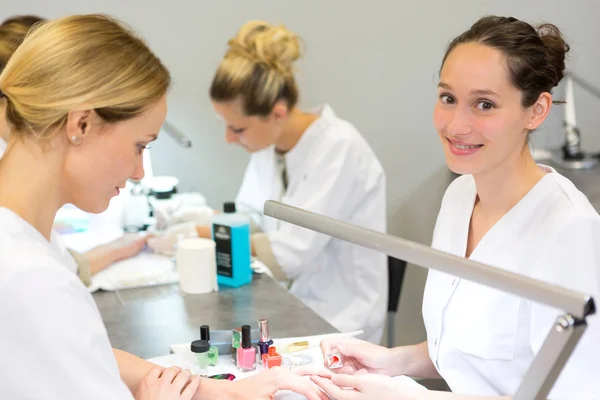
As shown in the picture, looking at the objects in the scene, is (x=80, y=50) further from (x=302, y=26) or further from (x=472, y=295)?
(x=302, y=26)

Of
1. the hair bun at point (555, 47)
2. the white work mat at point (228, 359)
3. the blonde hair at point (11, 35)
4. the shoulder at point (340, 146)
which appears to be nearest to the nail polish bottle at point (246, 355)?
the white work mat at point (228, 359)

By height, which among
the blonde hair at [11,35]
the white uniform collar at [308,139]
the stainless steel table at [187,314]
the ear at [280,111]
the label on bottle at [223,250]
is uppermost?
the blonde hair at [11,35]

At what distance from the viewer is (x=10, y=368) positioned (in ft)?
3.47

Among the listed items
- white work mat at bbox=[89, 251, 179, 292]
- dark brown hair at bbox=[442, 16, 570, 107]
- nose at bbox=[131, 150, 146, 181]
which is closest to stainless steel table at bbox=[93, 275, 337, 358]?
white work mat at bbox=[89, 251, 179, 292]

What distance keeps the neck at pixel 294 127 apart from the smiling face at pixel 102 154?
55.0 inches

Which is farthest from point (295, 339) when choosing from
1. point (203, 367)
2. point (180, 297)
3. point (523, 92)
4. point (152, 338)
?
point (523, 92)

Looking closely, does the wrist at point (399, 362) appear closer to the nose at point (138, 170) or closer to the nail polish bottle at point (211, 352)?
the nail polish bottle at point (211, 352)

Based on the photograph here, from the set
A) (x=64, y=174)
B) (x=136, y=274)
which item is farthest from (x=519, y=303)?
(x=136, y=274)

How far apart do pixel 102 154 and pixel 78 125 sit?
71 millimetres

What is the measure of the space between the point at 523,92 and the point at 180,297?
3.69ft

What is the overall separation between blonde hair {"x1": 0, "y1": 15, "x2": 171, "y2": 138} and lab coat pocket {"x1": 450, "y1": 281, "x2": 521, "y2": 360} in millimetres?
747

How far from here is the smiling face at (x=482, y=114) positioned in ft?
4.84

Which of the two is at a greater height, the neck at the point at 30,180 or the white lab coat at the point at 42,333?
the neck at the point at 30,180

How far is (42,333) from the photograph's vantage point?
1.05 m
